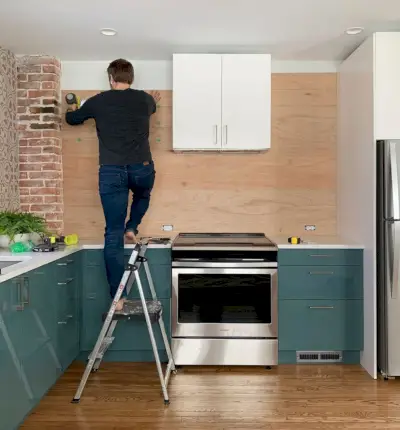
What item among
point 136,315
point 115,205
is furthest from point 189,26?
point 136,315

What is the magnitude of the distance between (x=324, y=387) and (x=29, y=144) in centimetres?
297

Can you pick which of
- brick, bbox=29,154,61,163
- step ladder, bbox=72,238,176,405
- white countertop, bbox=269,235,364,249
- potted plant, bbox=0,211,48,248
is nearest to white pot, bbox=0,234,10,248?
potted plant, bbox=0,211,48,248

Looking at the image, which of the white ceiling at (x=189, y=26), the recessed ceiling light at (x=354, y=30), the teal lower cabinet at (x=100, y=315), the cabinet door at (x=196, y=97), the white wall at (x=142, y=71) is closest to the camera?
the white ceiling at (x=189, y=26)

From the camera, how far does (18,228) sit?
380 cm

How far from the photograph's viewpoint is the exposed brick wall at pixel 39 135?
4625 millimetres

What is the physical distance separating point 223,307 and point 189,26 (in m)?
2.00

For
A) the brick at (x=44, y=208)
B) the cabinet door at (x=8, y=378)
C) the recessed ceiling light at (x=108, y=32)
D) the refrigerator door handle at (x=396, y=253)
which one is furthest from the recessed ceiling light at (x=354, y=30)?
the cabinet door at (x=8, y=378)

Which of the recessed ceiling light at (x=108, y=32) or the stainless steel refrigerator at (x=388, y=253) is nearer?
the stainless steel refrigerator at (x=388, y=253)

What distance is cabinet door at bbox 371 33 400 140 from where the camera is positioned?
12.5ft

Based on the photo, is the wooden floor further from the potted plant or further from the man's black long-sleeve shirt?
the man's black long-sleeve shirt

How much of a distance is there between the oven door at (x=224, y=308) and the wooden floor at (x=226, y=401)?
29 cm

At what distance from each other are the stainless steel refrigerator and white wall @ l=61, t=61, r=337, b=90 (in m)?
1.26

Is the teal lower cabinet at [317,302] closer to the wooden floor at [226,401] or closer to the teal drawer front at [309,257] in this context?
the teal drawer front at [309,257]

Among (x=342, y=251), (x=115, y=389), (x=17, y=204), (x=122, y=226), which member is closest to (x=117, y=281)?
(x=122, y=226)
